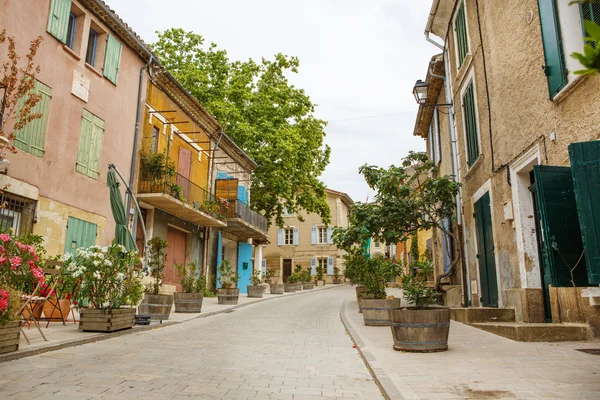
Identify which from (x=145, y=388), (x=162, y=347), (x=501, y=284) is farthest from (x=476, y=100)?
(x=145, y=388)

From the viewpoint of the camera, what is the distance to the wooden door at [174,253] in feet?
57.6

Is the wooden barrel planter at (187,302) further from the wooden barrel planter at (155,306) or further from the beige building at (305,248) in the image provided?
the beige building at (305,248)

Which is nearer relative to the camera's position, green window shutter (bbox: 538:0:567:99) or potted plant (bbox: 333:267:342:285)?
green window shutter (bbox: 538:0:567:99)

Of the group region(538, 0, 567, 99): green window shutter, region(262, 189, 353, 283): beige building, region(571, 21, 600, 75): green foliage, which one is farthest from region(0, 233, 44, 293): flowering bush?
region(262, 189, 353, 283): beige building

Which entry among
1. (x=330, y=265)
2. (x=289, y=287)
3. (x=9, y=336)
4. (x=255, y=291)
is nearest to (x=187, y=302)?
(x=9, y=336)

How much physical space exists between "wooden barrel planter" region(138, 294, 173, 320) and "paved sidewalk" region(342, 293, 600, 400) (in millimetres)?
5158

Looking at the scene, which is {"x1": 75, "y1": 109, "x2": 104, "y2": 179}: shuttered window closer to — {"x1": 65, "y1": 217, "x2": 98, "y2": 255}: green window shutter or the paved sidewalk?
{"x1": 65, "y1": 217, "x2": 98, "y2": 255}: green window shutter

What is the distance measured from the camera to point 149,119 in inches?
625

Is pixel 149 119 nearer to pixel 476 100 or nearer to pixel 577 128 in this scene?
pixel 476 100

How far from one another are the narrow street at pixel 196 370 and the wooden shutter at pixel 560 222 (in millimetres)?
3124

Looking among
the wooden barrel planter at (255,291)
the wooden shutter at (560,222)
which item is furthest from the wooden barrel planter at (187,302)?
the wooden shutter at (560,222)

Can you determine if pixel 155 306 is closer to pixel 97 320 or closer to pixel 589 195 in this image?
pixel 97 320

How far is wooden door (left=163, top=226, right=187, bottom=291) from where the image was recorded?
17.5 meters

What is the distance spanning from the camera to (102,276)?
311 inches
